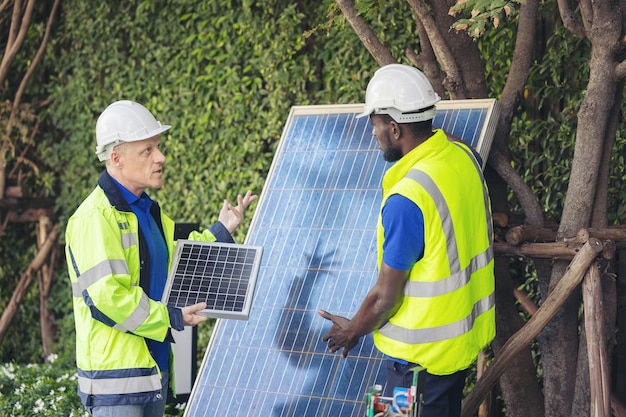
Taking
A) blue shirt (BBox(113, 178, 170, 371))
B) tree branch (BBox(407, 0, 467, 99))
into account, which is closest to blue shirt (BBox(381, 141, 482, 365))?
blue shirt (BBox(113, 178, 170, 371))

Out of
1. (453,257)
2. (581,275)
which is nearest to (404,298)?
(453,257)

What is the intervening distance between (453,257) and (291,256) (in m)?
1.30

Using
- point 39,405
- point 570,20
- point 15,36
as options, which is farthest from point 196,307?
point 15,36

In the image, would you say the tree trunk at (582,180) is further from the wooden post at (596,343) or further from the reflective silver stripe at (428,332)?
the reflective silver stripe at (428,332)

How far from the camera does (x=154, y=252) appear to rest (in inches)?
174

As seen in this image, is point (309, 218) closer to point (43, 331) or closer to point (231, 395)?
point (231, 395)

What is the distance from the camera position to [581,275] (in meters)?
4.80

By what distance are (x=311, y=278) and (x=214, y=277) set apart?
2.24 feet

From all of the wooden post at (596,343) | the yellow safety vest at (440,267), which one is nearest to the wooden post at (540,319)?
the wooden post at (596,343)

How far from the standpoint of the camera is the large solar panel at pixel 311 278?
4738 millimetres

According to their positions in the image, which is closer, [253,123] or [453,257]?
[453,257]

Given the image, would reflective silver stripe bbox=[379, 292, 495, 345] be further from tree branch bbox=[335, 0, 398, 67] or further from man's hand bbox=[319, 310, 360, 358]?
tree branch bbox=[335, 0, 398, 67]

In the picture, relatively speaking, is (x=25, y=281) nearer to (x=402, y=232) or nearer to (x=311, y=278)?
(x=311, y=278)

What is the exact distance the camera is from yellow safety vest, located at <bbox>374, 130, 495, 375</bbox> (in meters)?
4.02
